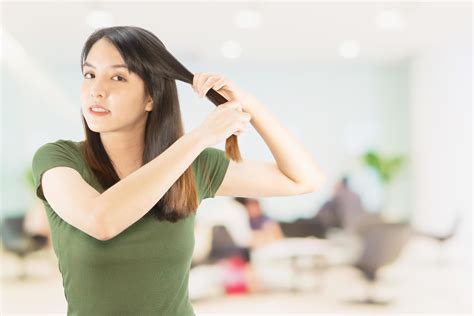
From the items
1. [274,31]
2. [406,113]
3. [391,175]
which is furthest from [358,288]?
[406,113]

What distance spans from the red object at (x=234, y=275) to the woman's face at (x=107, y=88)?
4.68 m

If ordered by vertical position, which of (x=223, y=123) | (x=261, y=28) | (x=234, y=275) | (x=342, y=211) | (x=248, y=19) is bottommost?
(x=234, y=275)

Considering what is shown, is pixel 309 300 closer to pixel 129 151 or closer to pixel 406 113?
pixel 129 151

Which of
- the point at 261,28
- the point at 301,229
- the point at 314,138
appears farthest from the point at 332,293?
the point at 314,138

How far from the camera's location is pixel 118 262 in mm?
1028

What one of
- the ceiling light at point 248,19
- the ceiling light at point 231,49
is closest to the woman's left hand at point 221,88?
the ceiling light at point 248,19

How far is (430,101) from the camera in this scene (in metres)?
9.21

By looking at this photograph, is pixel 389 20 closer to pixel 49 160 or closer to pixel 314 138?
pixel 314 138

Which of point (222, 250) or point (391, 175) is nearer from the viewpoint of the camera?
point (222, 250)

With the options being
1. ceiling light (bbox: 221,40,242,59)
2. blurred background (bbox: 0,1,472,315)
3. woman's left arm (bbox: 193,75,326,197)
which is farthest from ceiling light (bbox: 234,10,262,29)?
woman's left arm (bbox: 193,75,326,197)

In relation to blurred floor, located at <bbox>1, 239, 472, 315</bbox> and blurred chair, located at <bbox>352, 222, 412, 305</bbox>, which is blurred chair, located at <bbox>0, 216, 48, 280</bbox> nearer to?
blurred floor, located at <bbox>1, 239, 472, 315</bbox>

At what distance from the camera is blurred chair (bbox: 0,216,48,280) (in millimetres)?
6465

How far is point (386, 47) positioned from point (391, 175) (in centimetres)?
202

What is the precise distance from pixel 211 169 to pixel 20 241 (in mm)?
5785
